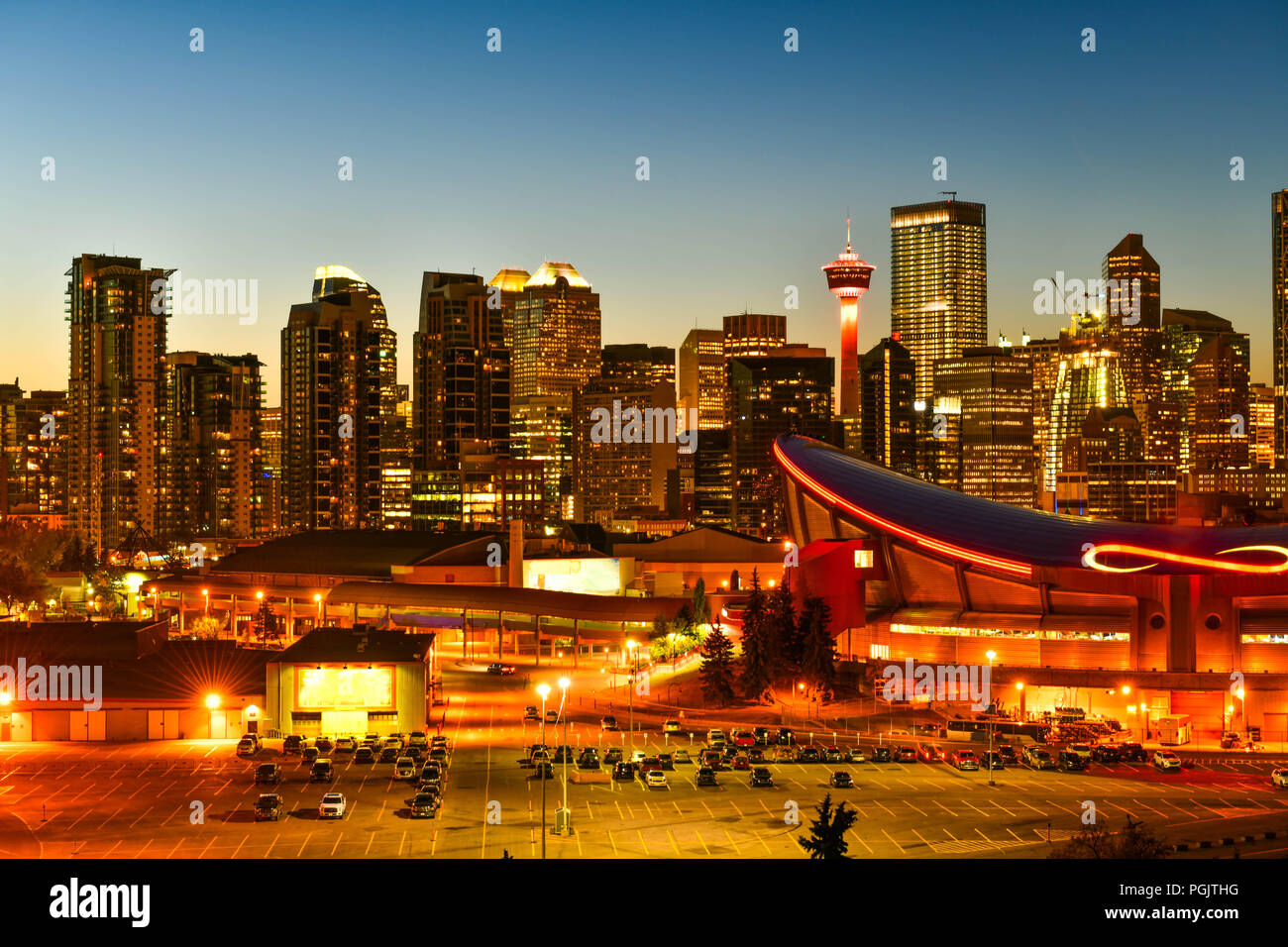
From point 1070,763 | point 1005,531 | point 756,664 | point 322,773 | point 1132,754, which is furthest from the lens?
point 1005,531

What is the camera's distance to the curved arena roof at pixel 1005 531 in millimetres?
69625

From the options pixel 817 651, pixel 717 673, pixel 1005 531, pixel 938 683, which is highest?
pixel 1005 531

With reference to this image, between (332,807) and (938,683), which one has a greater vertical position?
(332,807)

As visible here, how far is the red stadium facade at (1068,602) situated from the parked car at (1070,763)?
11.8 meters

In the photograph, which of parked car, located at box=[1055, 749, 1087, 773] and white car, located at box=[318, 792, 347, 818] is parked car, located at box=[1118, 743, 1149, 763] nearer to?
parked car, located at box=[1055, 749, 1087, 773]

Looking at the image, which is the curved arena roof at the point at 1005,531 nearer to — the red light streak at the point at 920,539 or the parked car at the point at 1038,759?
the red light streak at the point at 920,539

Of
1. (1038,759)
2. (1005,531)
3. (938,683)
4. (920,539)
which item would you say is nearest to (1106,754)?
(1038,759)

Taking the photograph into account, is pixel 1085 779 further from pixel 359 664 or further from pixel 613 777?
pixel 359 664

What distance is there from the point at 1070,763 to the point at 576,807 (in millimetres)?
18840

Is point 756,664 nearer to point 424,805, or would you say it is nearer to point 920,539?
point 920,539

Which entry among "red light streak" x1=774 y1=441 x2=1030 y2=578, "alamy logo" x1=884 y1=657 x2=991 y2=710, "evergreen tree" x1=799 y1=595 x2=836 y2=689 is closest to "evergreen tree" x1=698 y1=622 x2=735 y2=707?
"evergreen tree" x1=799 y1=595 x2=836 y2=689

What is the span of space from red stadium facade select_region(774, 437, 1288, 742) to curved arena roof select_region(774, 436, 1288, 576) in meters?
0.10

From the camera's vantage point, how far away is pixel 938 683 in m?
71.1
